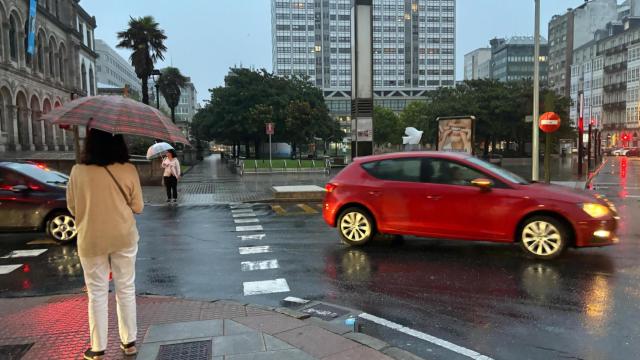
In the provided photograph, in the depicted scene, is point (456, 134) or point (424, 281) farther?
point (456, 134)

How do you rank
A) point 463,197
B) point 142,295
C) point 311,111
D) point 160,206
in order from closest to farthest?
point 142,295 → point 463,197 → point 160,206 → point 311,111

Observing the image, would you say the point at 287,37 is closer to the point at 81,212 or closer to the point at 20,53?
the point at 20,53

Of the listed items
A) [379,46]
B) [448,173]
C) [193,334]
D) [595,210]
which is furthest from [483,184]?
[379,46]

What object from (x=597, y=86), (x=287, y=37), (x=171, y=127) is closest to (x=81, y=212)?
(x=171, y=127)

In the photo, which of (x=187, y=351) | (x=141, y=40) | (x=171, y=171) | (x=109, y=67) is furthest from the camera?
(x=109, y=67)

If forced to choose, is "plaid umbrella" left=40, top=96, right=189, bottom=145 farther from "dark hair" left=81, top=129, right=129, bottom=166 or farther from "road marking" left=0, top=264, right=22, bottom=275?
"road marking" left=0, top=264, right=22, bottom=275

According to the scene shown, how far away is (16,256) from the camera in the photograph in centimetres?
846

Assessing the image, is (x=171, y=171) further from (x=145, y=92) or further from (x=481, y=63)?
(x=481, y=63)

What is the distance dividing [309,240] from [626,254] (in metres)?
5.46

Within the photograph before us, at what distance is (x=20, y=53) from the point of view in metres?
37.6

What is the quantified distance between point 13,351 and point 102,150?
2.03 m

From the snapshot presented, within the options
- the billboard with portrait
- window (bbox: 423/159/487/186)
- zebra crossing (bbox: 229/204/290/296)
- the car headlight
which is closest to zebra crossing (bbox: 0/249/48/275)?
zebra crossing (bbox: 229/204/290/296)

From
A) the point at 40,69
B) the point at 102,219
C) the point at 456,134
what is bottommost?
the point at 102,219

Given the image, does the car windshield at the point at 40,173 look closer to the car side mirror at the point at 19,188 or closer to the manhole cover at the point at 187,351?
the car side mirror at the point at 19,188
